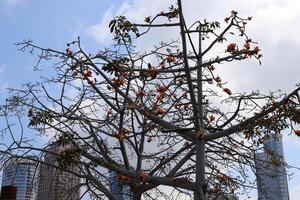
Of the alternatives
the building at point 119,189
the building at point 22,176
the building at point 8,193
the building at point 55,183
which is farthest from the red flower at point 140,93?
the building at point 8,193

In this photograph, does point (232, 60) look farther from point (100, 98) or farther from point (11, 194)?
point (11, 194)

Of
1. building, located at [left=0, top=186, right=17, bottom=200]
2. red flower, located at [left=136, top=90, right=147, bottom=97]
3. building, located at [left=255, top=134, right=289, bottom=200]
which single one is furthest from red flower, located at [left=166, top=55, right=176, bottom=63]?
building, located at [left=0, top=186, right=17, bottom=200]

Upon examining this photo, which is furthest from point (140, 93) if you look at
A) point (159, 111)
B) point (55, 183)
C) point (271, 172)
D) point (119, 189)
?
point (271, 172)

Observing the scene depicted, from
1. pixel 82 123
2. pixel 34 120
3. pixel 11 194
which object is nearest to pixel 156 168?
pixel 82 123

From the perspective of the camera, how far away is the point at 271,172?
8.40m

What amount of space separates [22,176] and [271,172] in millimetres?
4648

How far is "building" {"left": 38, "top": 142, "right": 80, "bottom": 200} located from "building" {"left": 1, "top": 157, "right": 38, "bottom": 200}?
25 centimetres

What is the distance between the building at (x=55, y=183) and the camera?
7.82 metres

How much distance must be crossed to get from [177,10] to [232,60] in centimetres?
132

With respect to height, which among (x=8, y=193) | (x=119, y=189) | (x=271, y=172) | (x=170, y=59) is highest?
(x=170, y=59)

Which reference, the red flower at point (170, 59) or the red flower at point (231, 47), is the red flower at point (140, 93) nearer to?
the red flower at point (170, 59)

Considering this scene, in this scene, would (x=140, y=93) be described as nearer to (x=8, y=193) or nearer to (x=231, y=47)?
(x=231, y=47)

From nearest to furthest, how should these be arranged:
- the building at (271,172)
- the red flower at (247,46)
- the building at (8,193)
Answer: the building at (8,193) < the red flower at (247,46) < the building at (271,172)

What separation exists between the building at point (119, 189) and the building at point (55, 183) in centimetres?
73
